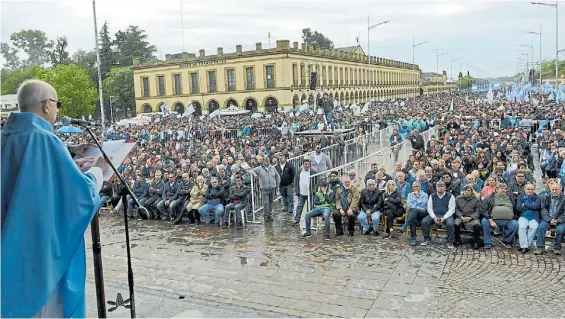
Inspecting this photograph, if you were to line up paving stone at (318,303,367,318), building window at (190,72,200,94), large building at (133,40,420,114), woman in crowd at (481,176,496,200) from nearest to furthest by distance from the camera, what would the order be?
paving stone at (318,303,367,318) < woman in crowd at (481,176,496,200) < large building at (133,40,420,114) < building window at (190,72,200,94)

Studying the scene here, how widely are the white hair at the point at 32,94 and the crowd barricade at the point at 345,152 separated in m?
9.43

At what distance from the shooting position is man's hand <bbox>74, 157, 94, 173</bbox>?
9.50ft

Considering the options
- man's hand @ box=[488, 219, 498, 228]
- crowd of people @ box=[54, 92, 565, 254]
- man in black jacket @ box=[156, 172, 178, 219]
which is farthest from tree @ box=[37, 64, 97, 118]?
man's hand @ box=[488, 219, 498, 228]

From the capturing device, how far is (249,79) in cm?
5469

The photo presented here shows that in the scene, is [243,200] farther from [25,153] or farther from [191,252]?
[25,153]

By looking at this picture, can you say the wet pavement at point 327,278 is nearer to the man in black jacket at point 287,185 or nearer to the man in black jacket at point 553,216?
the man in black jacket at point 553,216

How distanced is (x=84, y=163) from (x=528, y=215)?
820cm

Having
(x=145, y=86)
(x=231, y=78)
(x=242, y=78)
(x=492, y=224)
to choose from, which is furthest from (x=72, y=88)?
(x=492, y=224)

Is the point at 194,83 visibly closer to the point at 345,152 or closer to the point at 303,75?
the point at 303,75

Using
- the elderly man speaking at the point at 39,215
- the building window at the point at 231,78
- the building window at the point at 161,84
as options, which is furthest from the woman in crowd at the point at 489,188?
Answer: the building window at the point at 161,84

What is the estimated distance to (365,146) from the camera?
19.3 m

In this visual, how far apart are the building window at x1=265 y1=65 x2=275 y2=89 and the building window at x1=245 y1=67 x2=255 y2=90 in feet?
5.90

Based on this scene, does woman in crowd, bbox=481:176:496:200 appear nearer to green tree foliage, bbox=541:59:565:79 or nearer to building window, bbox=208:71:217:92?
building window, bbox=208:71:217:92

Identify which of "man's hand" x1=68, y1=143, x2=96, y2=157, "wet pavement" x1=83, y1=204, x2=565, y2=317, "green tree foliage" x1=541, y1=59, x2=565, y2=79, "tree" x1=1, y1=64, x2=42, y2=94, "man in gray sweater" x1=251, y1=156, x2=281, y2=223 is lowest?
"wet pavement" x1=83, y1=204, x2=565, y2=317
